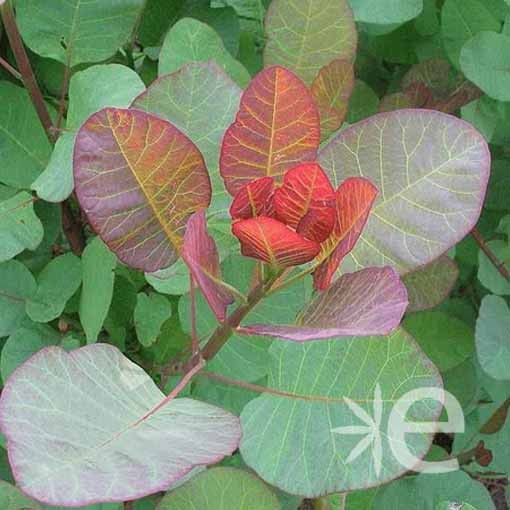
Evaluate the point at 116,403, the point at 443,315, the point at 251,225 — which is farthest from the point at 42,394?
the point at 443,315

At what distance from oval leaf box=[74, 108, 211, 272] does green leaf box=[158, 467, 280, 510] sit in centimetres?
18

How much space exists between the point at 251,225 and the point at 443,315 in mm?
554

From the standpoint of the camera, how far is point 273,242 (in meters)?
0.52

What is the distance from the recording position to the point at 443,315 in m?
1.01

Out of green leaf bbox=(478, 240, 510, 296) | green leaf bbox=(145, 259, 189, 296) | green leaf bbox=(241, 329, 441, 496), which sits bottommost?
green leaf bbox=(478, 240, 510, 296)

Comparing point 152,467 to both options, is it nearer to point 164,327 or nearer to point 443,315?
point 164,327

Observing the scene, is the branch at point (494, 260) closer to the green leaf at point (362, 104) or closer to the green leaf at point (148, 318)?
the green leaf at point (362, 104)

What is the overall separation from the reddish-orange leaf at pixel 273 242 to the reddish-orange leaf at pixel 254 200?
23 millimetres

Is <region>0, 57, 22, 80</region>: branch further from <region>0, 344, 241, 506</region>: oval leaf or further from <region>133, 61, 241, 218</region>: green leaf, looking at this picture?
<region>0, 344, 241, 506</region>: oval leaf

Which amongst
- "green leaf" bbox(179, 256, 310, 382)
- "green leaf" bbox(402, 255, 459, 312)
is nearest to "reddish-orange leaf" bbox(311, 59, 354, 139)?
"green leaf" bbox(179, 256, 310, 382)

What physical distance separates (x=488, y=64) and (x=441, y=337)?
298 millimetres

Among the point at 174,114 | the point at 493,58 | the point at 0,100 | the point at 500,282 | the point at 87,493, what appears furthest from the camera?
the point at 500,282

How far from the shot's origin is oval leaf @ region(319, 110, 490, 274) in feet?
1.86

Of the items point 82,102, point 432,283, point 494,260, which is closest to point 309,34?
point 82,102
